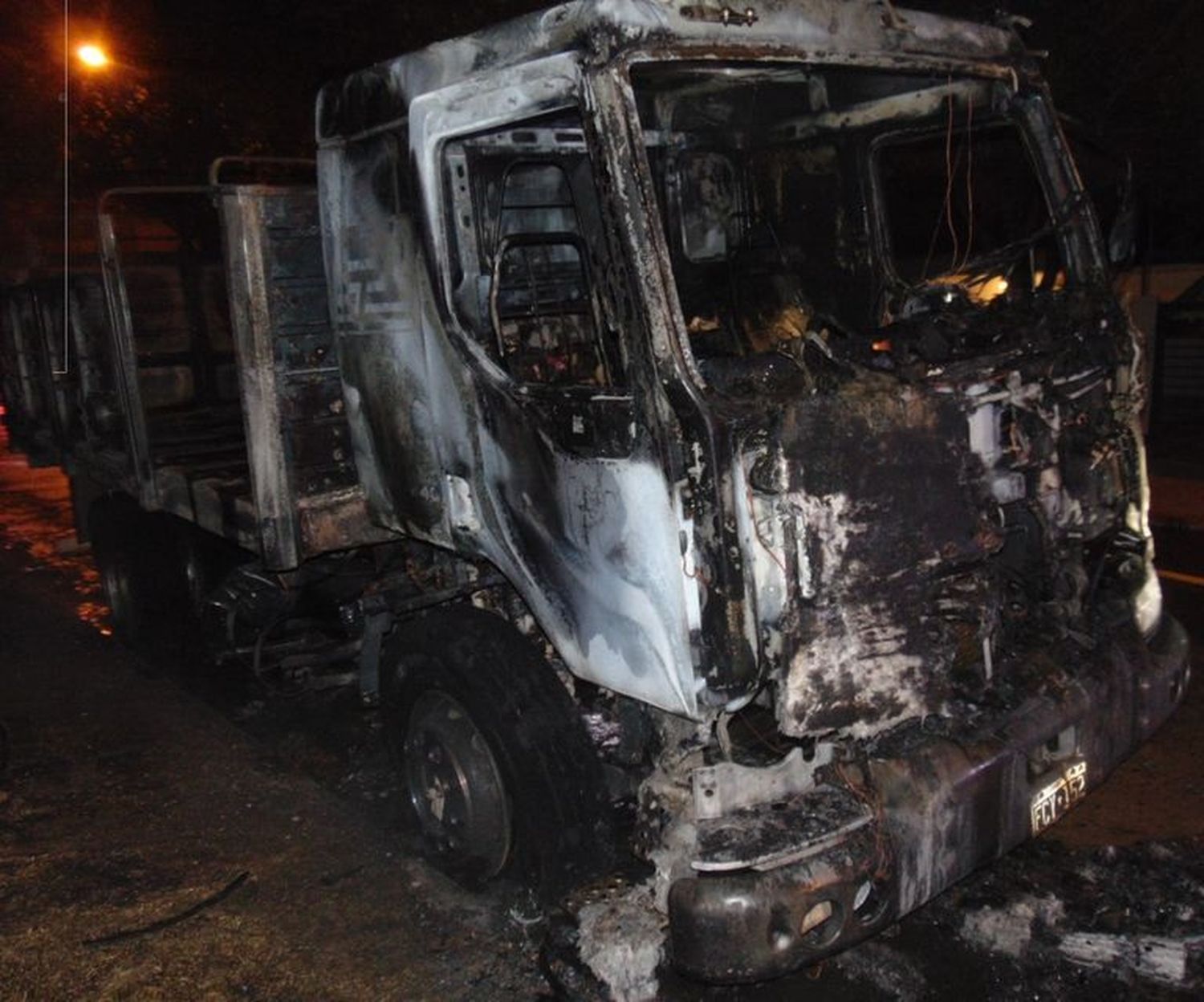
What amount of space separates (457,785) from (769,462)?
169 cm

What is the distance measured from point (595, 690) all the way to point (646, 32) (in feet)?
6.39

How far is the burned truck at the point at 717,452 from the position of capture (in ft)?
9.28

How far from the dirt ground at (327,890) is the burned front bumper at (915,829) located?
1.47ft

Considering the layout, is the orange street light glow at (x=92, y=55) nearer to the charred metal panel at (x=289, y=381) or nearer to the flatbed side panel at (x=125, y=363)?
the flatbed side panel at (x=125, y=363)

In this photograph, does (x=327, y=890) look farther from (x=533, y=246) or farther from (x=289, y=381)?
(x=533, y=246)

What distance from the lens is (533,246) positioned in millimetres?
4102

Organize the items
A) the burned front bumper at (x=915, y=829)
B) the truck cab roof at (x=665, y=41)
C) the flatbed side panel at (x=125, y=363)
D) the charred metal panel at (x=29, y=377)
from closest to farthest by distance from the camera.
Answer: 1. the burned front bumper at (x=915, y=829)
2. the truck cab roof at (x=665, y=41)
3. the flatbed side panel at (x=125, y=363)
4. the charred metal panel at (x=29, y=377)

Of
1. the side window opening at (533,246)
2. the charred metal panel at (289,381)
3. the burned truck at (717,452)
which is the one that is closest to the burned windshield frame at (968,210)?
the burned truck at (717,452)

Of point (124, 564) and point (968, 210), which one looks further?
point (124, 564)

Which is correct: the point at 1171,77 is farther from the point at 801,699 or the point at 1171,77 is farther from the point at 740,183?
the point at 801,699

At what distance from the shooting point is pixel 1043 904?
135 inches

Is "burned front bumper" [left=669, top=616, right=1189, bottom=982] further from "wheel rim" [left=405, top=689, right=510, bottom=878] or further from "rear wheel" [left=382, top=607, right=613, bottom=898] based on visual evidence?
"wheel rim" [left=405, top=689, right=510, bottom=878]

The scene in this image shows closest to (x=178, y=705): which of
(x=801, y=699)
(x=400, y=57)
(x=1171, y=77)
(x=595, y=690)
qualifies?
(x=595, y=690)

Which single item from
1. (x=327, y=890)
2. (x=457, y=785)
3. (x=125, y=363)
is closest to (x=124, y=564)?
(x=125, y=363)
